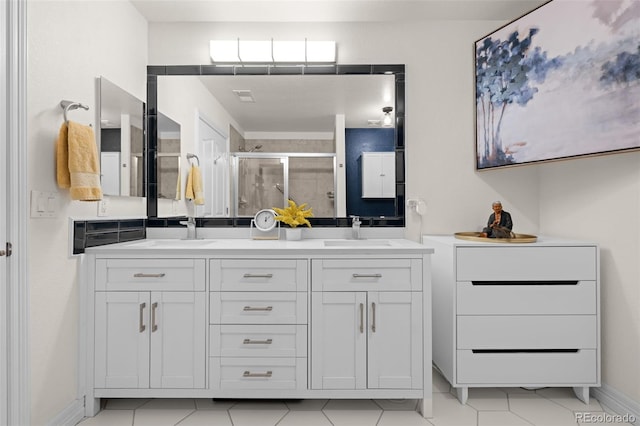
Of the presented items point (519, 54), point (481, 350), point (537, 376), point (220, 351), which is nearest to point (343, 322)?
point (220, 351)

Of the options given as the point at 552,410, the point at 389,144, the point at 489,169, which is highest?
the point at 389,144

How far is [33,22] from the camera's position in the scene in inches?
63.2

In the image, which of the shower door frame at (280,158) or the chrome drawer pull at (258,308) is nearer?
the chrome drawer pull at (258,308)

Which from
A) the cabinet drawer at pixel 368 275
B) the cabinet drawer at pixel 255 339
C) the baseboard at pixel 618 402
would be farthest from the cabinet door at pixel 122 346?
the baseboard at pixel 618 402

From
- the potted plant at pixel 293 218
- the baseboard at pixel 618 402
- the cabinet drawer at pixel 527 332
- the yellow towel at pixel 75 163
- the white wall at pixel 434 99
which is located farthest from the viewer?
the white wall at pixel 434 99

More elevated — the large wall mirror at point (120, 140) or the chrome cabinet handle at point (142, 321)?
the large wall mirror at point (120, 140)

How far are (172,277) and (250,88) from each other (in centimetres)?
135

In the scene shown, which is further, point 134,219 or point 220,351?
point 134,219

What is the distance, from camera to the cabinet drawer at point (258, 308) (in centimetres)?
192

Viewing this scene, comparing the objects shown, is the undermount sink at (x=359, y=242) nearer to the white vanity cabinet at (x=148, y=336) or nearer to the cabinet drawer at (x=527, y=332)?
the cabinet drawer at (x=527, y=332)

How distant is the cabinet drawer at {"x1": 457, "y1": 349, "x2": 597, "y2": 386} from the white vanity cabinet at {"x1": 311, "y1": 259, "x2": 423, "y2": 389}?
366 mm

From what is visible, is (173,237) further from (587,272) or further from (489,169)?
(587,272)
